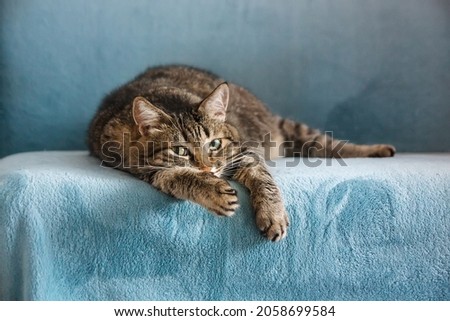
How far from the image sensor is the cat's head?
1.25m

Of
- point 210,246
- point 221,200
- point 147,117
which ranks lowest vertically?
point 210,246

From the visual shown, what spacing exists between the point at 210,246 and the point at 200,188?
0.45 ft

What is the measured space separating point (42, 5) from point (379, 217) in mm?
1360

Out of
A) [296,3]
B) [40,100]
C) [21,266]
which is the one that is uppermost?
[296,3]

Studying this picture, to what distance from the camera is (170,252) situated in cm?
115

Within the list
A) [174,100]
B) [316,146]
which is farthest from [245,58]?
[174,100]

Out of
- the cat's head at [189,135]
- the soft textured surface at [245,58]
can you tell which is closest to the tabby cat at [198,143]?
the cat's head at [189,135]

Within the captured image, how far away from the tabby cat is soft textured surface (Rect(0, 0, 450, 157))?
205 mm

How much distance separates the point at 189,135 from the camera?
4.16 feet

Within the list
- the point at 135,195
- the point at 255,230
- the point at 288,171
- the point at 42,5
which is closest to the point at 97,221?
the point at 135,195

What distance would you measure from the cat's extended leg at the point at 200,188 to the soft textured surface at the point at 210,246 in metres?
0.03

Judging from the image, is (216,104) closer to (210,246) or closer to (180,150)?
(180,150)

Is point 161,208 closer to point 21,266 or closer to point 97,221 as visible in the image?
point 97,221

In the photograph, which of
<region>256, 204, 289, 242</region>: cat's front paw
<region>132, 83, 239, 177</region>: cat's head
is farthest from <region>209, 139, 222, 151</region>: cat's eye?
<region>256, 204, 289, 242</region>: cat's front paw
